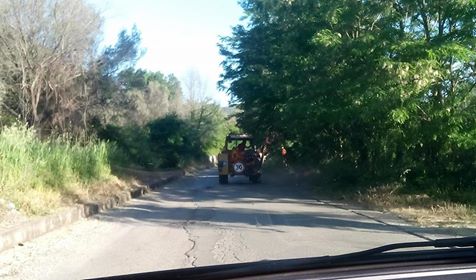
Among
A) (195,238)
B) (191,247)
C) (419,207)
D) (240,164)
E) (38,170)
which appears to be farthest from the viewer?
(240,164)

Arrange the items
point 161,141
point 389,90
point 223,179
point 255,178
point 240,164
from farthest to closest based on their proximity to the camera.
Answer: point 161,141, point 223,179, point 255,178, point 240,164, point 389,90

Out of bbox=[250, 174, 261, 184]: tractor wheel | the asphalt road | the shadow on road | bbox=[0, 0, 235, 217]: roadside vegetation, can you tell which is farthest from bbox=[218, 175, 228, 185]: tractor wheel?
the asphalt road

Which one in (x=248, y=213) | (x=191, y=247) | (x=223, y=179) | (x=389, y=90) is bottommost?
(x=191, y=247)

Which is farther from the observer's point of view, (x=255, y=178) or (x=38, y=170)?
(x=255, y=178)

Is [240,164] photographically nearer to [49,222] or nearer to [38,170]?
[38,170]

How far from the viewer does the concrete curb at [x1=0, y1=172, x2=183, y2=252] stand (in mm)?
10409

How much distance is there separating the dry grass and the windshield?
0.25ft

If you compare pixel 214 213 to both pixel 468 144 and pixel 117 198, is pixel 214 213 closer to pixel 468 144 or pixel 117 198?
pixel 117 198

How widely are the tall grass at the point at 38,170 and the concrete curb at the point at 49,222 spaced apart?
47cm

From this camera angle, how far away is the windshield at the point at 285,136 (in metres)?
10.8

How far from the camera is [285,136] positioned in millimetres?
33562

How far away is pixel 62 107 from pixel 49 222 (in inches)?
595

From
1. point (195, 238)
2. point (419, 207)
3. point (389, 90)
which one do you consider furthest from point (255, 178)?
point (195, 238)

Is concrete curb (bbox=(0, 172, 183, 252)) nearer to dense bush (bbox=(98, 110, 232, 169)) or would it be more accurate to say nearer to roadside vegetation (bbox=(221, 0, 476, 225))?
roadside vegetation (bbox=(221, 0, 476, 225))
